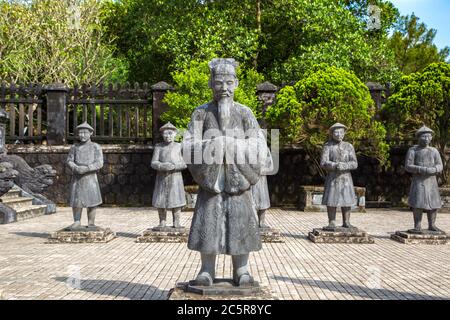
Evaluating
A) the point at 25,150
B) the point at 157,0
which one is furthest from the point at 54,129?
the point at 157,0

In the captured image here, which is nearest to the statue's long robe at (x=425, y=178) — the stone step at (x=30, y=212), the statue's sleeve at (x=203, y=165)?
the statue's sleeve at (x=203, y=165)

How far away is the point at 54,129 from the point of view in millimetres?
16000

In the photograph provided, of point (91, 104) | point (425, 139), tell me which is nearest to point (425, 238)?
point (425, 139)

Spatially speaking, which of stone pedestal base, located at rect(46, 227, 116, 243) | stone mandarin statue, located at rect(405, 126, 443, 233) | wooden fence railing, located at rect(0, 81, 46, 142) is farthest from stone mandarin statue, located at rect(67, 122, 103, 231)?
wooden fence railing, located at rect(0, 81, 46, 142)

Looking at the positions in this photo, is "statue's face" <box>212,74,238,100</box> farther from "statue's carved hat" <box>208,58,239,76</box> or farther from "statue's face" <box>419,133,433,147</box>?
"statue's face" <box>419,133,433,147</box>

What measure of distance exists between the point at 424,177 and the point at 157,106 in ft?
29.5

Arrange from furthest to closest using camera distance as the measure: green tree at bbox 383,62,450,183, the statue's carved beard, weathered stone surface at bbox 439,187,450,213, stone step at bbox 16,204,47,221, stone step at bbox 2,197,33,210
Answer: weathered stone surface at bbox 439,187,450,213 → green tree at bbox 383,62,450,183 → stone step at bbox 2,197,33,210 → stone step at bbox 16,204,47,221 → the statue's carved beard

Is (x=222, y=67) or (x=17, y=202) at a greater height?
(x=222, y=67)

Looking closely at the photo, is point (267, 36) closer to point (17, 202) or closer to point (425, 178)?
point (17, 202)

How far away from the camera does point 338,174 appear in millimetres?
9781

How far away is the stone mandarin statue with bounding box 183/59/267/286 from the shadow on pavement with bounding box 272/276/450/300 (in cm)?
167

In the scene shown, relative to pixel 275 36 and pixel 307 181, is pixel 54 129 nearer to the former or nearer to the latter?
pixel 307 181

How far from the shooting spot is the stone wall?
15.9 metres

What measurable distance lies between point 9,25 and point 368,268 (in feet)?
64.3
